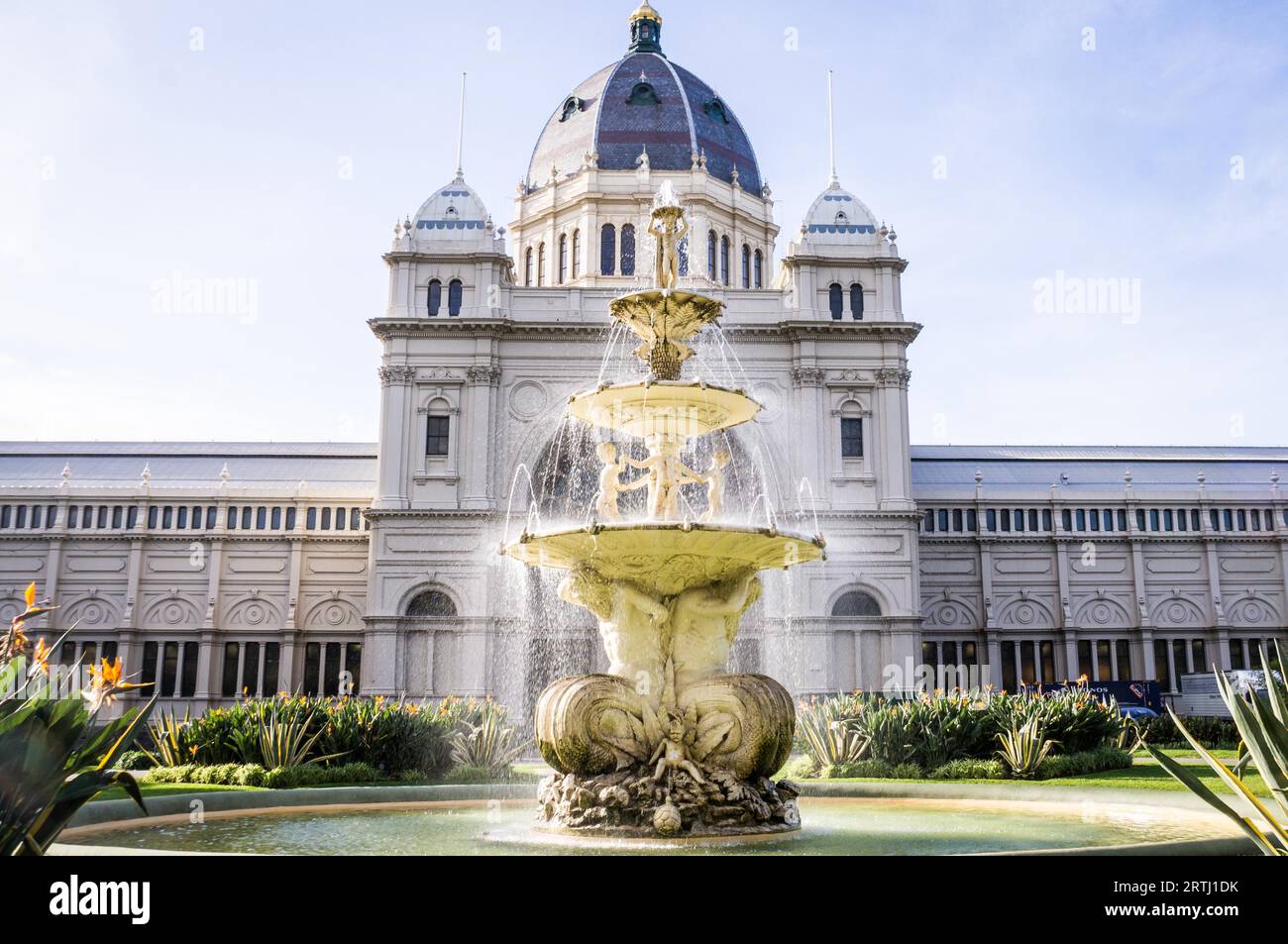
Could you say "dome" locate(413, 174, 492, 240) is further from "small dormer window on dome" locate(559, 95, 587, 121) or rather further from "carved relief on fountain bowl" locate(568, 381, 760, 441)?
"carved relief on fountain bowl" locate(568, 381, 760, 441)

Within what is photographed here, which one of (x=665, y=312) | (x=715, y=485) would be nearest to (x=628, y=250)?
(x=665, y=312)

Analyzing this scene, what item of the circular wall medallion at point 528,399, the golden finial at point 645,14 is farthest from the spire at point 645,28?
the circular wall medallion at point 528,399

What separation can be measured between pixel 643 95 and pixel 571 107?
397cm

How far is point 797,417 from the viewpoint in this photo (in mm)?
41281

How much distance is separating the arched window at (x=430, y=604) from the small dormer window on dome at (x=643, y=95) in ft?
84.4

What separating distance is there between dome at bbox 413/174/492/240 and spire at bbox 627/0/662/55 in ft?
60.2

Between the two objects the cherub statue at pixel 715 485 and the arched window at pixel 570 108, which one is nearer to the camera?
the cherub statue at pixel 715 485

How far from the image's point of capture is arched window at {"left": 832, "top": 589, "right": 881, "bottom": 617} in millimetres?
40031

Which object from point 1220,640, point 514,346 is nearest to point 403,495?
point 514,346

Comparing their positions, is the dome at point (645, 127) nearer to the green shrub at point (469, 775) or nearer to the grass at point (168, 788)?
the green shrub at point (469, 775)

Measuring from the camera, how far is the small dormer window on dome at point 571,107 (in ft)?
175
